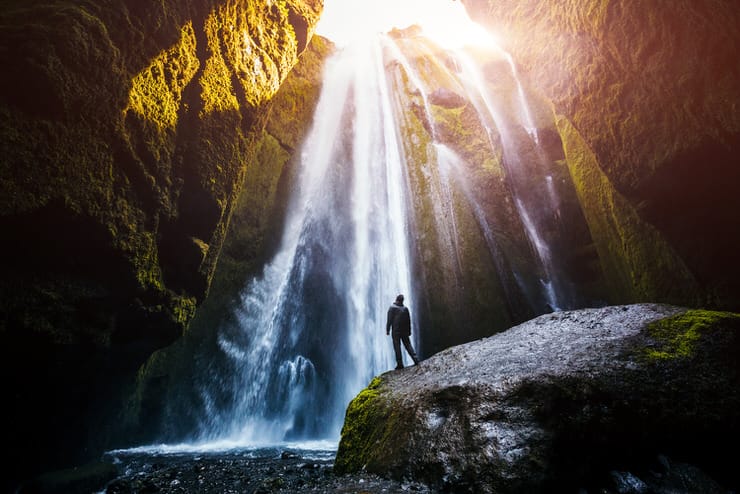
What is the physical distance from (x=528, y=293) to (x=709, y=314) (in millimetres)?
9527

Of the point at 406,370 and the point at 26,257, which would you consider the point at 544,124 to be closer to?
the point at 406,370

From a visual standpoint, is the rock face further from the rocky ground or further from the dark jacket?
the dark jacket

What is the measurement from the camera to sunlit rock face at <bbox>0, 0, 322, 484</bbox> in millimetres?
3977

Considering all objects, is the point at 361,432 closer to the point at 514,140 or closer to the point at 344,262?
the point at 344,262

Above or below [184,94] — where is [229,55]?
above

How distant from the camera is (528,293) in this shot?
44.8 ft

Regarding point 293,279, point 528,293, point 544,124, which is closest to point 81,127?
point 293,279

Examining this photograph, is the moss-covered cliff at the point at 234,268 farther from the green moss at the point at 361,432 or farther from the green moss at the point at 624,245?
the green moss at the point at 624,245

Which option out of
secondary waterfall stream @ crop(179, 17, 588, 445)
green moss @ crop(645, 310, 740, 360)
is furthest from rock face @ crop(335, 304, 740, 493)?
secondary waterfall stream @ crop(179, 17, 588, 445)

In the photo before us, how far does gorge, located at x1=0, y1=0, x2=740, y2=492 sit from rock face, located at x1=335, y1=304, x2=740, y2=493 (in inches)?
194

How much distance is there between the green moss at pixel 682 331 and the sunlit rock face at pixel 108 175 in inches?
301

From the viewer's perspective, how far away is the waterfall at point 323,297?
11.8m

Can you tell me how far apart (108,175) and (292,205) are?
446 inches

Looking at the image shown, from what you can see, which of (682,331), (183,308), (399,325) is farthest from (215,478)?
(682,331)
